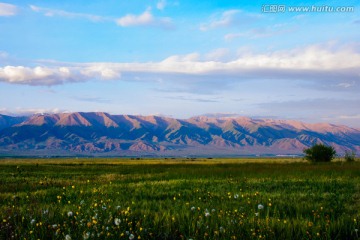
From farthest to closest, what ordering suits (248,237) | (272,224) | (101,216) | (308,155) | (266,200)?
(308,155), (266,200), (101,216), (272,224), (248,237)

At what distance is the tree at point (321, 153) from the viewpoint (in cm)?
7525

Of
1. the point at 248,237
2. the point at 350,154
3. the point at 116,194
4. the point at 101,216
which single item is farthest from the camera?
the point at 350,154

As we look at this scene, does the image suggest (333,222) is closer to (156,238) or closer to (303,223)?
(303,223)

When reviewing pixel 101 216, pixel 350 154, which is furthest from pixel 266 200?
pixel 350 154

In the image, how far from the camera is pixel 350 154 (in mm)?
70312

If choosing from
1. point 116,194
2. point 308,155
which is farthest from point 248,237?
point 308,155

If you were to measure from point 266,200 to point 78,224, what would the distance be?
6923 millimetres

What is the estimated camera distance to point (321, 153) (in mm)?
75625

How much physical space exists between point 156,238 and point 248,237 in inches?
79.5

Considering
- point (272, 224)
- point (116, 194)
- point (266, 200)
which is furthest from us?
point (116, 194)

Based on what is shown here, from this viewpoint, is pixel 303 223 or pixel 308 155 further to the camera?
pixel 308 155

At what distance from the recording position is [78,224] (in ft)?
31.2

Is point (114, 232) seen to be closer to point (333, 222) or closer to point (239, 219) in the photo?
point (239, 219)

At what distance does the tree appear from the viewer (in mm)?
75250
